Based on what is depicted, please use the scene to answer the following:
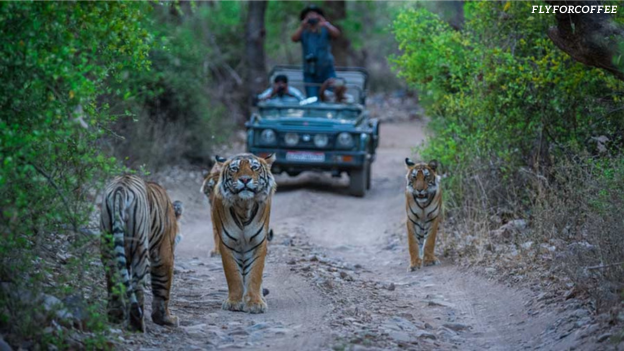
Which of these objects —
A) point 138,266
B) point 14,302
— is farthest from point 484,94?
point 14,302

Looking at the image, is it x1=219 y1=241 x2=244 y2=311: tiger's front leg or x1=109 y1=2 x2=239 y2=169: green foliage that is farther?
x1=109 y1=2 x2=239 y2=169: green foliage

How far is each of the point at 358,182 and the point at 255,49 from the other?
870 cm

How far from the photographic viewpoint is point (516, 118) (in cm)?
1162

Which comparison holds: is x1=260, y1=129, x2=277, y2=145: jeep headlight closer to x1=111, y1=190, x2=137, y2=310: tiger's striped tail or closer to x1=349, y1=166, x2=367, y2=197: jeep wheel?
x1=349, y1=166, x2=367, y2=197: jeep wheel

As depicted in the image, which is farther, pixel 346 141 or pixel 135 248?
pixel 346 141

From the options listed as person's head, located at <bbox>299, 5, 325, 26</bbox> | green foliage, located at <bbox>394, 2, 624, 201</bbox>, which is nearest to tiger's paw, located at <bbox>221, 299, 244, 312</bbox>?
green foliage, located at <bbox>394, 2, 624, 201</bbox>

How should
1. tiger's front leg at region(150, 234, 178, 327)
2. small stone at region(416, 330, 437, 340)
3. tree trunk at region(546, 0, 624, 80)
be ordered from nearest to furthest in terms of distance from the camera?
1. tiger's front leg at region(150, 234, 178, 327)
2. small stone at region(416, 330, 437, 340)
3. tree trunk at region(546, 0, 624, 80)

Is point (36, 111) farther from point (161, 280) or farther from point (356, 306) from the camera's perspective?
point (356, 306)

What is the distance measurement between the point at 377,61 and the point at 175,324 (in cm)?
3667

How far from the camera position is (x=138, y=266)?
6648 millimetres

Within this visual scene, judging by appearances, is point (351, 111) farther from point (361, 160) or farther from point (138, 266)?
point (138, 266)

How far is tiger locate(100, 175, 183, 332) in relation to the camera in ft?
20.8

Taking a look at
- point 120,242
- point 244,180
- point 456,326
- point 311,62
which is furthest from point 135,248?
point 311,62

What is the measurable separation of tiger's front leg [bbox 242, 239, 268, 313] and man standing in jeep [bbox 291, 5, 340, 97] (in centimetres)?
1036
